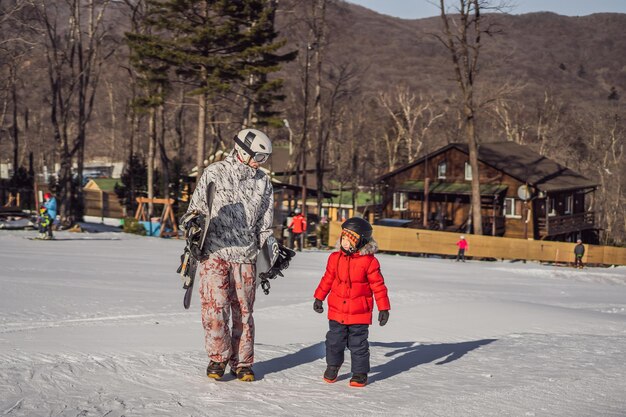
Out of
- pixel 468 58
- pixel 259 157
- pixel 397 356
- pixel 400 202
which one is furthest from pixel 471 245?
pixel 259 157

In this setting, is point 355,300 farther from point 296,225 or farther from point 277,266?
point 296,225

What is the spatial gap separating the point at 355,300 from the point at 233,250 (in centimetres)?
102

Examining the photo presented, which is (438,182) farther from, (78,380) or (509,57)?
(78,380)

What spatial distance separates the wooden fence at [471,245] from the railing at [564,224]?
1533cm

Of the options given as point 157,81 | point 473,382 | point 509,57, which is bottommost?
point 473,382

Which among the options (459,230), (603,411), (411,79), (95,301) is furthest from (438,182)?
(411,79)

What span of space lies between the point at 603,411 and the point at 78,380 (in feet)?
12.1

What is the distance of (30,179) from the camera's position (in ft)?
183

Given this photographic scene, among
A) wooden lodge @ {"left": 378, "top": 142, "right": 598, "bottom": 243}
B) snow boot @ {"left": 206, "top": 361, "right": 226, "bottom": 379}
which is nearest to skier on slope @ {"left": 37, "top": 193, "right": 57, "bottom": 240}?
snow boot @ {"left": 206, "top": 361, "right": 226, "bottom": 379}

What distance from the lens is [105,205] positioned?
66062 mm

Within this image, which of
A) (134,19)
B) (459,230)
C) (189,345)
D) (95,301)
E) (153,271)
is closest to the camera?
(189,345)

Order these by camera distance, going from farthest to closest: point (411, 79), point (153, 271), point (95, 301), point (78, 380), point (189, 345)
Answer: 1. point (411, 79)
2. point (153, 271)
3. point (95, 301)
4. point (189, 345)
5. point (78, 380)

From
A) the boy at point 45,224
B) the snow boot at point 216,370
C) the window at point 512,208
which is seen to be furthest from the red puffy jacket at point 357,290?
the window at point 512,208

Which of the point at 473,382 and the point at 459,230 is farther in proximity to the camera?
the point at 459,230
